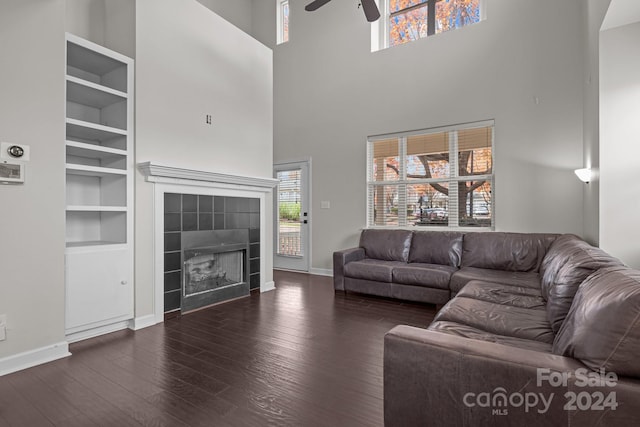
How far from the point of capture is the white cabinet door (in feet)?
9.10

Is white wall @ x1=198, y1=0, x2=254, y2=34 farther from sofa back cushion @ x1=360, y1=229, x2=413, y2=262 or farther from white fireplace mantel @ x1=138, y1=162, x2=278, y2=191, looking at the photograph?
sofa back cushion @ x1=360, y1=229, x2=413, y2=262

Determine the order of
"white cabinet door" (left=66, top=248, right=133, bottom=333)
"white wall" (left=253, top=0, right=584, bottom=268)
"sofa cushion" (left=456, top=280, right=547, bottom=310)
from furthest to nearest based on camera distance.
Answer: "white wall" (left=253, top=0, right=584, bottom=268) → "white cabinet door" (left=66, top=248, right=133, bottom=333) → "sofa cushion" (left=456, top=280, right=547, bottom=310)

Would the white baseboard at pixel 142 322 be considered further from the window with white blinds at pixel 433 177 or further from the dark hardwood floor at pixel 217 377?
the window with white blinds at pixel 433 177

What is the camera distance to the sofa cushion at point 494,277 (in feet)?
10.8

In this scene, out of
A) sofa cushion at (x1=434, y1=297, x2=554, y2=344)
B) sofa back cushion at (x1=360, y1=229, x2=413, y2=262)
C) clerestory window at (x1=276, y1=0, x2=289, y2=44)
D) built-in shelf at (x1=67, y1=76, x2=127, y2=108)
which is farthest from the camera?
clerestory window at (x1=276, y1=0, x2=289, y2=44)

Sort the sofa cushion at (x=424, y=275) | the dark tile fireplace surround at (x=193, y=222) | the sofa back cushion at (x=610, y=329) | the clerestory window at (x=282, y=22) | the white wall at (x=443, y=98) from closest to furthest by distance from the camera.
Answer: the sofa back cushion at (x=610, y=329), the dark tile fireplace surround at (x=193, y=222), the sofa cushion at (x=424, y=275), the white wall at (x=443, y=98), the clerestory window at (x=282, y=22)

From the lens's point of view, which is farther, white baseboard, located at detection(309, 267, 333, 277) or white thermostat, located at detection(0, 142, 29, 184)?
white baseboard, located at detection(309, 267, 333, 277)

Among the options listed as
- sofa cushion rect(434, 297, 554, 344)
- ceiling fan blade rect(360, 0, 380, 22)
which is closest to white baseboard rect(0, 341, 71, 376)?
sofa cushion rect(434, 297, 554, 344)

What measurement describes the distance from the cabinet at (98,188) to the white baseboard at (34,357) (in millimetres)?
239

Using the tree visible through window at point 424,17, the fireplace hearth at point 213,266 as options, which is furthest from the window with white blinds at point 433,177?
the fireplace hearth at point 213,266

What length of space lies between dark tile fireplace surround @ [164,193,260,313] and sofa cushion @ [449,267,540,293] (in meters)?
2.59

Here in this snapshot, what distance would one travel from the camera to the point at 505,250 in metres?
4.04

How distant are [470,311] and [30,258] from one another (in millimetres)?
3210

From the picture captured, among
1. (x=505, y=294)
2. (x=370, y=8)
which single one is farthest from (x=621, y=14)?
(x=505, y=294)
